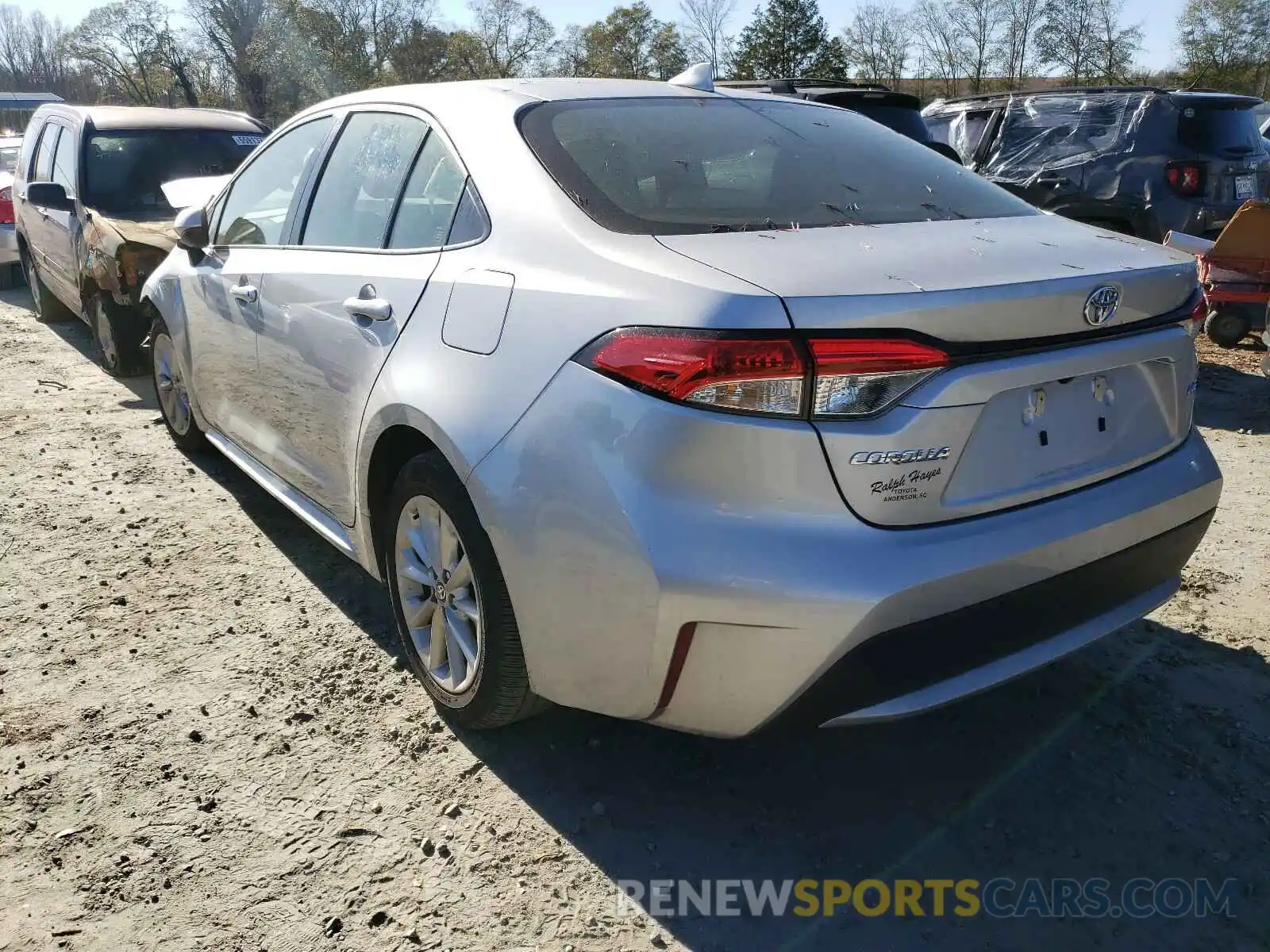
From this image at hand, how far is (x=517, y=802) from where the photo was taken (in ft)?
8.12

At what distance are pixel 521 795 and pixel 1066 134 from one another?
25.2ft

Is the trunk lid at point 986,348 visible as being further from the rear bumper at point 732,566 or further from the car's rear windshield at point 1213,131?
the car's rear windshield at point 1213,131

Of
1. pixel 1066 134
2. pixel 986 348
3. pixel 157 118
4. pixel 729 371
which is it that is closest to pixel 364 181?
pixel 729 371

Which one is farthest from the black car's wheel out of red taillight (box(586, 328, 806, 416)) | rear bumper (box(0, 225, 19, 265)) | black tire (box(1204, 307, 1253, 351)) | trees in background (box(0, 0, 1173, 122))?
trees in background (box(0, 0, 1173, 122))

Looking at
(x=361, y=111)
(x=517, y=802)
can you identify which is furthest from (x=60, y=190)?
(x=517, y=802)

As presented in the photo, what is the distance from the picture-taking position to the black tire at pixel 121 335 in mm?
6453

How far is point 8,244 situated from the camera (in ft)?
34.2

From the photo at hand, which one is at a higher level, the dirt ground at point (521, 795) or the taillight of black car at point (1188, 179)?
the taillight of black car at point (1188, 179)

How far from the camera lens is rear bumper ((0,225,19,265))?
1034 cm

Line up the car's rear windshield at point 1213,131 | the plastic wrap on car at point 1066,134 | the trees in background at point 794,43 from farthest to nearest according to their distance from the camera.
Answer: the trees in background at point 794,43 → the plastic wrap on car at point 1066,134 → the car's rear windshield at point 1213,131

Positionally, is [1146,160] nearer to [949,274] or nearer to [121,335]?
[949,274]

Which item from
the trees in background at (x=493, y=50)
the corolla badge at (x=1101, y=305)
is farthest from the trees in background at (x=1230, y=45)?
the corolla badge at (x=1101, y=305)

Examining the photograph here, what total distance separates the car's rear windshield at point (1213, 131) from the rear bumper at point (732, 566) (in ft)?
21.6

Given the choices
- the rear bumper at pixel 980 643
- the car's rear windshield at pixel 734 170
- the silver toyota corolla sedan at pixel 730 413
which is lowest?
the rear bumper at pixel 980 643
